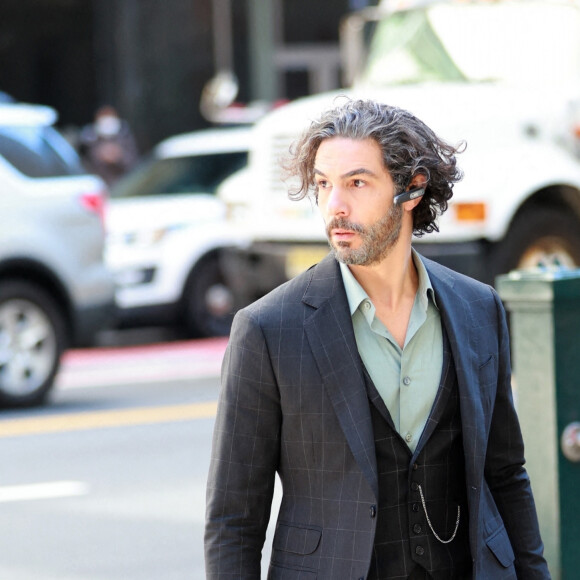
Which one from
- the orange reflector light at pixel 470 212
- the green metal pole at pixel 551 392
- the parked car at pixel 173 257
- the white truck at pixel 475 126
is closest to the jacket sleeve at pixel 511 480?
the green metal pole at pixel 551 392

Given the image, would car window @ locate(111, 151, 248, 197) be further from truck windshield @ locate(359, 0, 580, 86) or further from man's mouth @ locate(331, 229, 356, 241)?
man's mouth @ locate(331, 229, 356, 241)

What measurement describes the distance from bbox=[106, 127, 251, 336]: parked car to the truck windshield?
321cm

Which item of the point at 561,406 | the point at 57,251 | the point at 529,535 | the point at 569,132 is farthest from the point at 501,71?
the point at 529,535

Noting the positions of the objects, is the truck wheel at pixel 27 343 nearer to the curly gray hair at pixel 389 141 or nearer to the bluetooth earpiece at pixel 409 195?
the curly gray hair at pixel 389 141

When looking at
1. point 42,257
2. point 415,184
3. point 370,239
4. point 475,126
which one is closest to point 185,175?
point 42,257

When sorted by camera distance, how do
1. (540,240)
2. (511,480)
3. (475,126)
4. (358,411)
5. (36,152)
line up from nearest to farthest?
1. (358,411)
2. (511,480)
3. (475,126)
4. (540,240)
5. (36,152)

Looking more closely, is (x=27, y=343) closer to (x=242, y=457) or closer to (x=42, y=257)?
(x=42, y=257)

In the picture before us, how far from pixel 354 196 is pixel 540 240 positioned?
6798mm

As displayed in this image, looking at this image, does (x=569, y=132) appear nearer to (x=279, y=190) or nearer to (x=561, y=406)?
(x=279, y=190)

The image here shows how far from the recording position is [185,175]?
541 inches

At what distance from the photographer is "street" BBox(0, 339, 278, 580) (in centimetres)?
589

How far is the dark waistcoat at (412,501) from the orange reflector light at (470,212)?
6366mm

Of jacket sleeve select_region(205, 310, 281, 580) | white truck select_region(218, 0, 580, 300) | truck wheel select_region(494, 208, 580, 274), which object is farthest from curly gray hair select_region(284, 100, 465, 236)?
truck wheel select_region(494, 208, 580, 274)

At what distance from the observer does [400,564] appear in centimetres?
260
